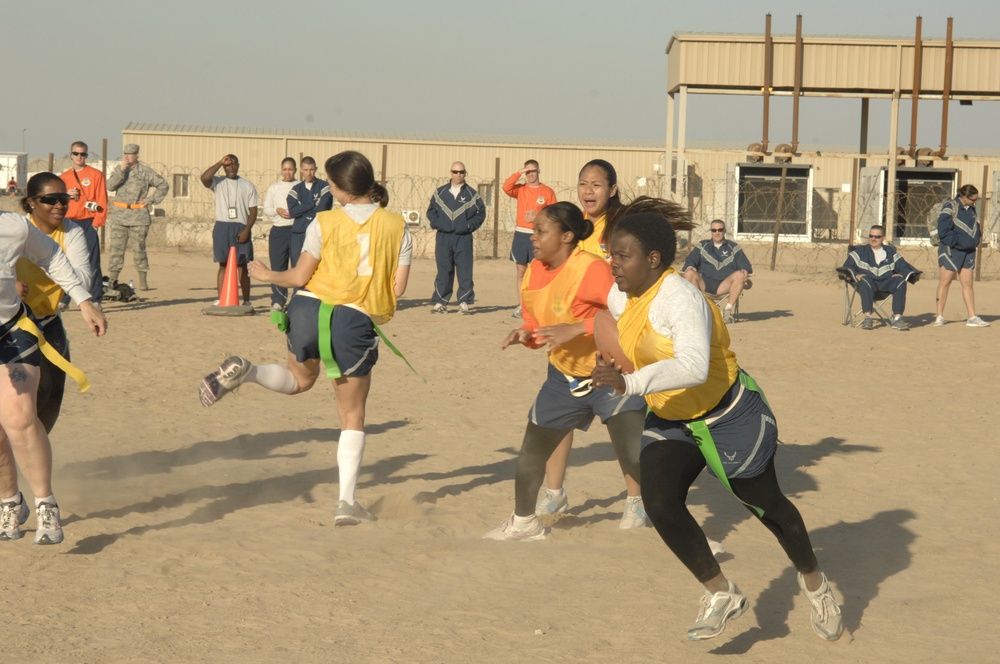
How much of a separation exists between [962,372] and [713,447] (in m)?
7.98

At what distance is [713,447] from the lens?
4281 millimetres

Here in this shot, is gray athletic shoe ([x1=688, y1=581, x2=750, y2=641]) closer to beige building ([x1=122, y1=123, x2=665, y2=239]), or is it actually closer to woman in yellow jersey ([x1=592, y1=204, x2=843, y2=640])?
woman in yellow jersey ([x1=592, y1=204, x2=843, y2=640])

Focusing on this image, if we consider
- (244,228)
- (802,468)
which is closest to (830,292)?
(244,228)

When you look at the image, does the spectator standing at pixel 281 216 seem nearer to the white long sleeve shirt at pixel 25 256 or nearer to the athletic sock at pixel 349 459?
the athletic sock at pixel 349 459

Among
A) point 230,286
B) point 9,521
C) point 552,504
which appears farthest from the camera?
point 230,286

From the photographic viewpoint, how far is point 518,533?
582 cm

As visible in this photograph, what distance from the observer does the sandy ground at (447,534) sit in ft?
14.5

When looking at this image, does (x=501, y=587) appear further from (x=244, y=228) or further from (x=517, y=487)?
(x=244, y=228)

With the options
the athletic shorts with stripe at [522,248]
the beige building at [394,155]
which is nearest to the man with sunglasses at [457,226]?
the athletic shorts with stripe at [522,248]

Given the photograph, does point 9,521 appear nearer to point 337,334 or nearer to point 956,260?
point 337,334

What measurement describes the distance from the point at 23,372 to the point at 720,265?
10.3 metres

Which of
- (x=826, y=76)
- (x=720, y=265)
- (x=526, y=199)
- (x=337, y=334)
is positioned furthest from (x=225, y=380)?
(x=826, y=76)

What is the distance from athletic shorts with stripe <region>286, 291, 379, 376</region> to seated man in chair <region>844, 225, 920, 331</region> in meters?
9.77

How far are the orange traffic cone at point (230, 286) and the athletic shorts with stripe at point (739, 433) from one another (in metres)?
10.1
